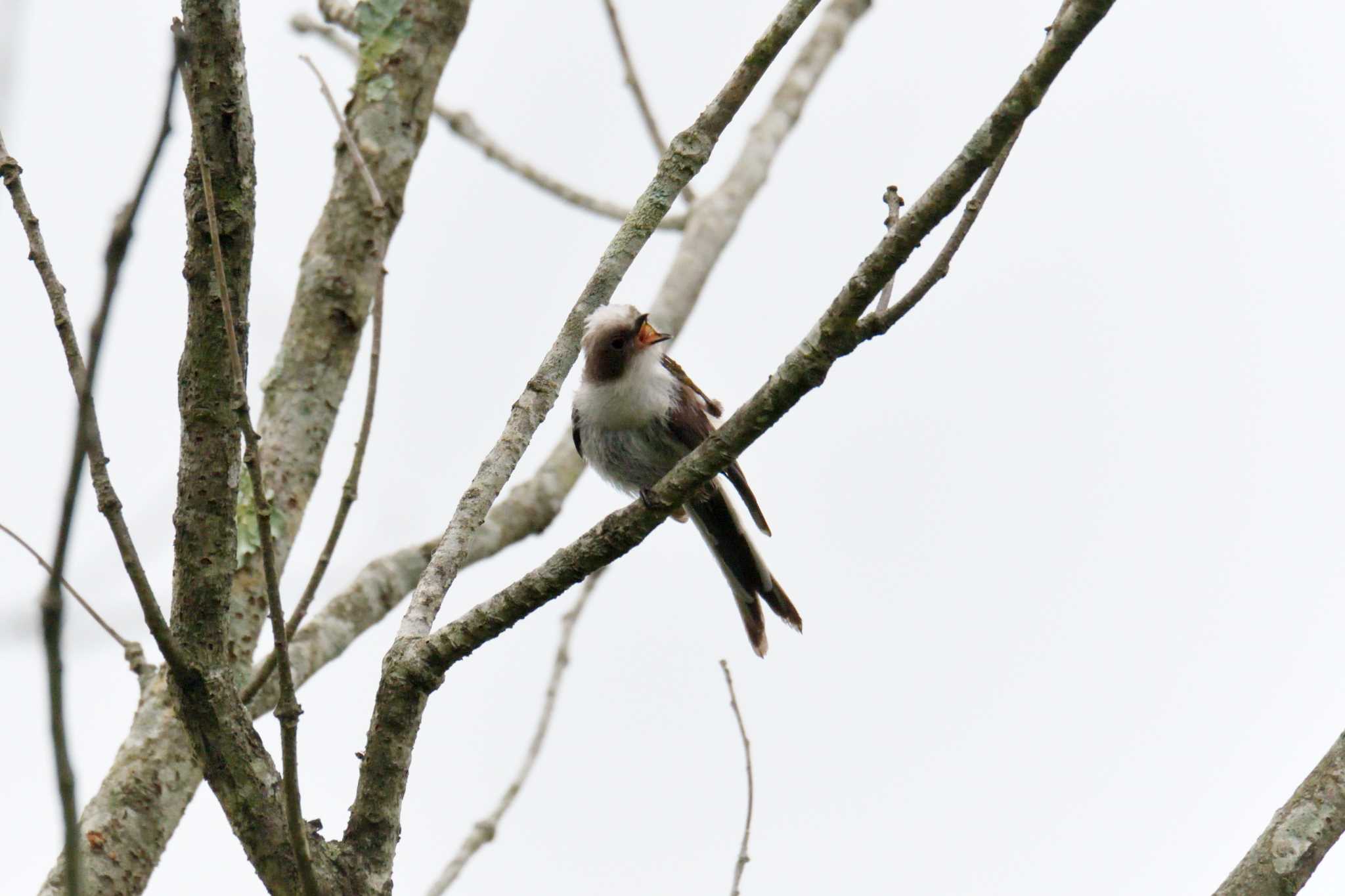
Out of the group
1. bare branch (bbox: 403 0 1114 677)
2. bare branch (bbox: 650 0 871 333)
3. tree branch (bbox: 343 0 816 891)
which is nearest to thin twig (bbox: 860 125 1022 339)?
bare branch (bbox: 403 0 1114 677)

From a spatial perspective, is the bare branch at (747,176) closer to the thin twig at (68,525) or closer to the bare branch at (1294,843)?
the bare branch at (1294,843)

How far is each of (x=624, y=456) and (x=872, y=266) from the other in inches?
114

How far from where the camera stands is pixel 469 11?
222 inches

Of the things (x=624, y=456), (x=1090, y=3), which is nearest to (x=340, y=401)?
(x=624, y=456)

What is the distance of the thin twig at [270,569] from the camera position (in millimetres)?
2473

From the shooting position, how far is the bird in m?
5.53

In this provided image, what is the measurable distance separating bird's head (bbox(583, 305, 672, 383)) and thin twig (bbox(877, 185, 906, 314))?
91.7 inches

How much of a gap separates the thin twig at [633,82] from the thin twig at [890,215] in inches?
136

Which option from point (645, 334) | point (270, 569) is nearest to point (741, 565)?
point (645, 334)

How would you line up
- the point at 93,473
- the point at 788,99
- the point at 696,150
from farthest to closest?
the point at 788,99
the point at 696,150
the point at 93,473

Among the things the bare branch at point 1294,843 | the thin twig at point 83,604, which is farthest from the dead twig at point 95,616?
the bare branch at point 1294,843

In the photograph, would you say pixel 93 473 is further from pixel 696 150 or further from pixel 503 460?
pixel 696 150

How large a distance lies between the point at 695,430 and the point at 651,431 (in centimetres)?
17

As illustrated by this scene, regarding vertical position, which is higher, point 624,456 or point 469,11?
point 469,11
